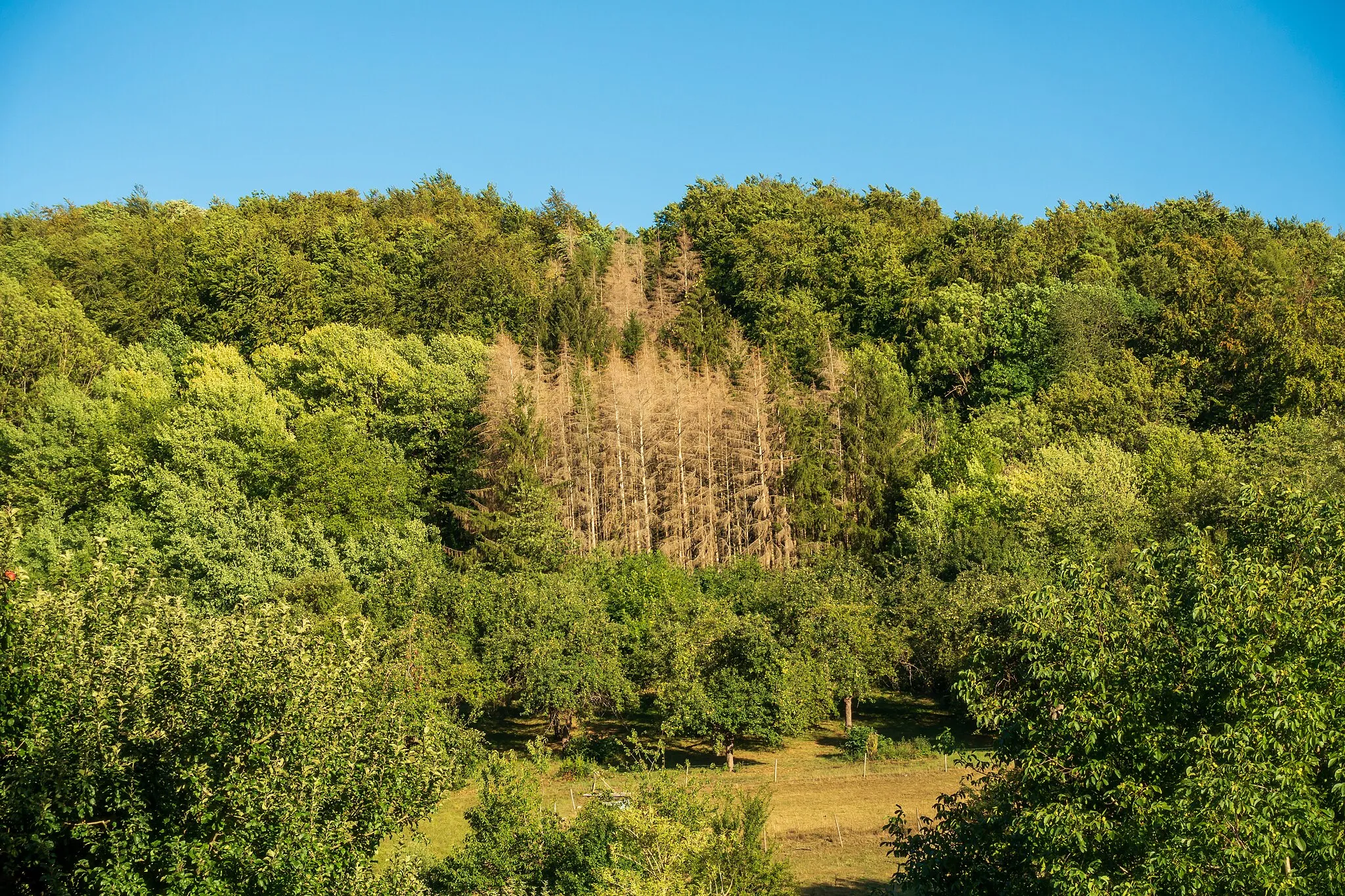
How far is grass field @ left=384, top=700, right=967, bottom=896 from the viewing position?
34.0 m

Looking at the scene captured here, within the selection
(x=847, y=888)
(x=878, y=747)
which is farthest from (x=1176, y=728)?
(x=878, y=747)

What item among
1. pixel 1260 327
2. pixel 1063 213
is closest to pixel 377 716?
pixel 1260 327

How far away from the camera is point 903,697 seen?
56219mm

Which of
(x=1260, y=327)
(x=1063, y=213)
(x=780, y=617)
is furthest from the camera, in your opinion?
(x=1063, y=213)

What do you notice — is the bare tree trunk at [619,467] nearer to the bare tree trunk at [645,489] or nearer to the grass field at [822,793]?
the bare tree trunk at [645,489]

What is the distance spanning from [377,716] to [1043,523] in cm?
4259

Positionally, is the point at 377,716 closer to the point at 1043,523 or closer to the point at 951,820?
the point at 951,820

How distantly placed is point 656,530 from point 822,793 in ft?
103

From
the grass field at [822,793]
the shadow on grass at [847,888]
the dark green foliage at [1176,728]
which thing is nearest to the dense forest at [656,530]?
the dark green foliage at [1176,728]

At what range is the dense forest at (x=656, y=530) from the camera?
59.2 feet

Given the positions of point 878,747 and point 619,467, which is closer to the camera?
point 878,747

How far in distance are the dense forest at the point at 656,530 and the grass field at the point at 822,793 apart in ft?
5.29

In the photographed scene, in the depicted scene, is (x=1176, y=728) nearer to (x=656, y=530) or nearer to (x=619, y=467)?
(x=656, y=530)

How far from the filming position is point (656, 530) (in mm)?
71750
